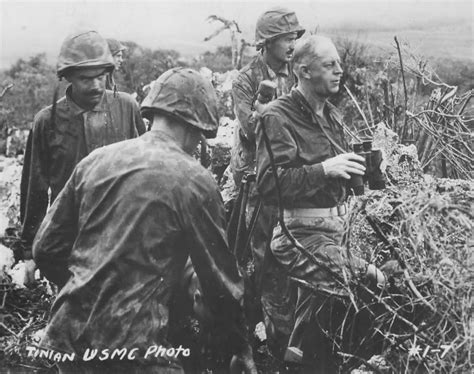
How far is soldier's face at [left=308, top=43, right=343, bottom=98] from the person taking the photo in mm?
4590

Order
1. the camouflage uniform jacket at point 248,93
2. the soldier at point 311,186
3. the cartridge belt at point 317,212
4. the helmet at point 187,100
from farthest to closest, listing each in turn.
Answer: the camouflage uniform jacket at point 248,93
the cartridge belt at point 317,212
the soldier at point 311,186
the helmet at point 187,100

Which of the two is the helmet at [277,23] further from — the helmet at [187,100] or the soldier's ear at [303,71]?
the helmet at [187,100]

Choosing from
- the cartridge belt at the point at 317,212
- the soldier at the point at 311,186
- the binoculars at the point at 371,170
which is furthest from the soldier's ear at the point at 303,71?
the cartridge belt at the point at 317,212

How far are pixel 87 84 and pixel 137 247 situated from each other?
2349 mm

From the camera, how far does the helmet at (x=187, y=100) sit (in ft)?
11.1

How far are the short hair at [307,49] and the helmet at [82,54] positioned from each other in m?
1.30

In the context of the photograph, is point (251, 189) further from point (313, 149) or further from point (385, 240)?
point (385, 240)

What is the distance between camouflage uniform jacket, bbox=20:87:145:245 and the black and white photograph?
0.01 m

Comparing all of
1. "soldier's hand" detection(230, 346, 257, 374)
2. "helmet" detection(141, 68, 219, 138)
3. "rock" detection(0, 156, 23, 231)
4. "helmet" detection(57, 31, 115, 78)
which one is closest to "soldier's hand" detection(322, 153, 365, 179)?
"helmet" detection(141, 68, 219, 138)

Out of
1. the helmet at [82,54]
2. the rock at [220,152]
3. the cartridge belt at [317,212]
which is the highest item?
the helmet at [82,54]

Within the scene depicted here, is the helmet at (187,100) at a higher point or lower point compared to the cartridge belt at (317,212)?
higher

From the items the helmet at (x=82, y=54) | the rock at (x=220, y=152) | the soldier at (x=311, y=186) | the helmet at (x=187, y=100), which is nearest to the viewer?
the helmet at (x=187, y=100)

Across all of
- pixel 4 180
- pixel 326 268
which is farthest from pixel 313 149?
pixel 4 180

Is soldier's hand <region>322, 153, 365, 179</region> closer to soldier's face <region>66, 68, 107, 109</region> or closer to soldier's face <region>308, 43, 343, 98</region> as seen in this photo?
soldier's face <region>308, 43, 343, 98</region>
